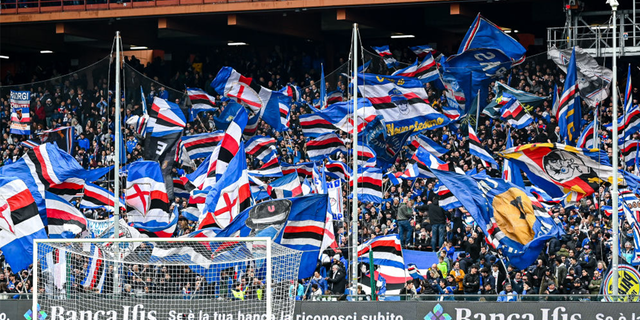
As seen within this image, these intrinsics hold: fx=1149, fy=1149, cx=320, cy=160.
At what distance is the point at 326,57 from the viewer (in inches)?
1731

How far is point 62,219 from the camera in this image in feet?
79.8

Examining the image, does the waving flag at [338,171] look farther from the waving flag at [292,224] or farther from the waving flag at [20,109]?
the waving flag at [20,109]

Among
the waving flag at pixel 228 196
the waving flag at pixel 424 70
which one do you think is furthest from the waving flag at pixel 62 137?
the waving flag at pixel 424 70

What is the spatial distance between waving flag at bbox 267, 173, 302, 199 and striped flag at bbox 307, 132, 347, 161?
6.05 ft

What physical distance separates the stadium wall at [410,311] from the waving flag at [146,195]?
456 cm

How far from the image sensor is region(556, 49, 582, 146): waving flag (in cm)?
2662

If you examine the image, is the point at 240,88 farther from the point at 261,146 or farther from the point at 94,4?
the point at 94,4

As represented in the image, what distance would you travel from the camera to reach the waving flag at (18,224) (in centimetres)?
2333

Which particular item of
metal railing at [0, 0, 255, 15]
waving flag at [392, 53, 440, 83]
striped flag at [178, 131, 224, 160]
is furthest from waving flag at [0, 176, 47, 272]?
metal railing at [0, 0, 255, 15]

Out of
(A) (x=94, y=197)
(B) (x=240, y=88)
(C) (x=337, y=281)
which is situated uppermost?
(B) (x=240, y=88)

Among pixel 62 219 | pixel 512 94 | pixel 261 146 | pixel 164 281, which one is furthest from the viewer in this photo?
pixel 512 94

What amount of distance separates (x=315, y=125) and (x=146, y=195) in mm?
4505

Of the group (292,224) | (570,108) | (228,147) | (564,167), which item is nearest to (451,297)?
(292,224)

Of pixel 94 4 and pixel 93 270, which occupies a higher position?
pixel 94 4
